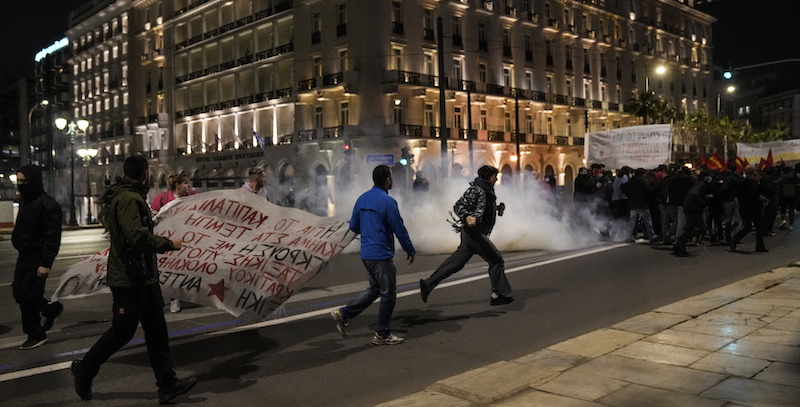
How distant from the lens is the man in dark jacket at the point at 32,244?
21.2 feet

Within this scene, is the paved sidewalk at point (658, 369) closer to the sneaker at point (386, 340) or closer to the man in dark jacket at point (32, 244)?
the sneaker at point (386, 340)

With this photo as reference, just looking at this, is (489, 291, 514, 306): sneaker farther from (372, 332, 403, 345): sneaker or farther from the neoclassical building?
the neoclassical building

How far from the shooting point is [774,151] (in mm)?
25375

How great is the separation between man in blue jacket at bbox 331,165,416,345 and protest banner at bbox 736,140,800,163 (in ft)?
74.7

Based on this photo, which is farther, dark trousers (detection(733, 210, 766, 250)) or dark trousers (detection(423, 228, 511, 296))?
dark trousers (detection(733, 210, 766, 250))

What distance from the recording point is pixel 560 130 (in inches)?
2192

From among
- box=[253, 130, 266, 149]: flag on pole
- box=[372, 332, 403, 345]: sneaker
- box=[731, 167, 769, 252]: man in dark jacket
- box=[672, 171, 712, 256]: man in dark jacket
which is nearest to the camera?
box=[372, 332, 403, 345]: sneaker

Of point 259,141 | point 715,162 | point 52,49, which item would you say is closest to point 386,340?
point 715,162

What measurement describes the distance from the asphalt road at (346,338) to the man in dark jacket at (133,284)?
0.27 metres

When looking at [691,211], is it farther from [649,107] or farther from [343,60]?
[649,107]

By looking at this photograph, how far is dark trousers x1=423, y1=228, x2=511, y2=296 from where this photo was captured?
26.6 ft

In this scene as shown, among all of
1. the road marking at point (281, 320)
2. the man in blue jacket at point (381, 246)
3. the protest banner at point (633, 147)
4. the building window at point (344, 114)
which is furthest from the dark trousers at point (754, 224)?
the building window at point (344, 114)

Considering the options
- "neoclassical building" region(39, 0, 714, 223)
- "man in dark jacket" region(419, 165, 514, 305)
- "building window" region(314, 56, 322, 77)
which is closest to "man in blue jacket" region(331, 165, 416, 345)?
"man in dark jacket" region(419, 165, 514, 305)

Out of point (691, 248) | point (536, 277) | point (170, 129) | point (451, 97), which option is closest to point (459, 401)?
point (536, 277)
